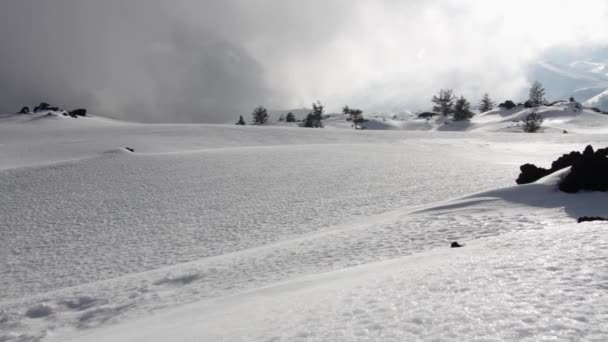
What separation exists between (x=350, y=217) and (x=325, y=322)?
21.6 feet

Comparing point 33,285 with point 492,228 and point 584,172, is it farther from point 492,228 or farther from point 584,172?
point 584,172

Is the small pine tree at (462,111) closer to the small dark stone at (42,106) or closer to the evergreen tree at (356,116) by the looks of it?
the evergreen tree at (356,116)

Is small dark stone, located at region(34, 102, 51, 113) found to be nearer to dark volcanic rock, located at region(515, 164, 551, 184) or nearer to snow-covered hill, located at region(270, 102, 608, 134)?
snow-covered hill, located at region(270, 102, 608, 134)

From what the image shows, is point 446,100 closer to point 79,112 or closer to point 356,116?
point 356,116

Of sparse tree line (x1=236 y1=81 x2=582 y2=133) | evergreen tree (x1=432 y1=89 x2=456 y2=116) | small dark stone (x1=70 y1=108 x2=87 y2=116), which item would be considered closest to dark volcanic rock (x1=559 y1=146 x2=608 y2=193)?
small dark stone (x1=70 y1=108 x2=87 y2=116)

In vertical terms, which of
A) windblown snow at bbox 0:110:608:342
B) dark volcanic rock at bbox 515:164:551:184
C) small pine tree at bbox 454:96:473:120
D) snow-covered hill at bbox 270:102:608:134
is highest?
small pine tree at bbox 454:96:473:120

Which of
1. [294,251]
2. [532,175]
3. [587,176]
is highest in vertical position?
[587,176]

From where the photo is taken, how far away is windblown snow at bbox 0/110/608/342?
286 cm

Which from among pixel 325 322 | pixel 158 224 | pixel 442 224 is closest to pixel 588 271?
pixel 325 322

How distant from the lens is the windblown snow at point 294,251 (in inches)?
113

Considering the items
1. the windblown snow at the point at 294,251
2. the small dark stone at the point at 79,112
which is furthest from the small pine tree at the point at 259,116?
the windblown snow at the point at 294,251

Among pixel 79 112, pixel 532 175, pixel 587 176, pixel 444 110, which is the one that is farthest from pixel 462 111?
pixel 587 176

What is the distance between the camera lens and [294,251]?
22.3 ft

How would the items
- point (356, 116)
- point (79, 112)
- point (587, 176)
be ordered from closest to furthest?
point (587, 176) → point (79, 112) → point (356, 116)
